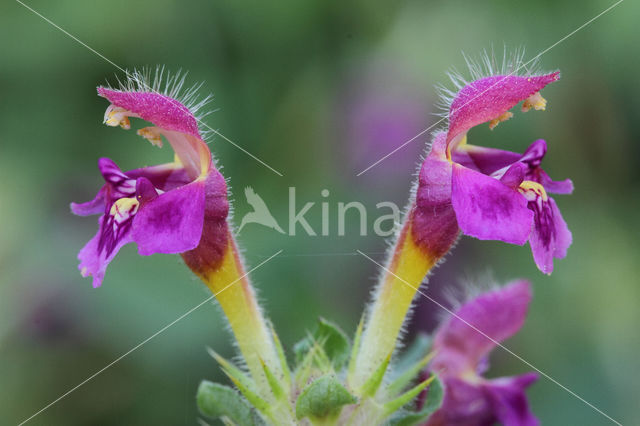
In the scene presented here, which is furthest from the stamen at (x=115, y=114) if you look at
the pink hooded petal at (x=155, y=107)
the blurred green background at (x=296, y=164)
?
the blurred green background at (x=296, y=164)

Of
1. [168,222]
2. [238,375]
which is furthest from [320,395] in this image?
Result: [168,222]

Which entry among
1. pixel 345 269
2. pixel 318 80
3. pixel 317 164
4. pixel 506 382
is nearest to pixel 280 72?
pixel 318 80

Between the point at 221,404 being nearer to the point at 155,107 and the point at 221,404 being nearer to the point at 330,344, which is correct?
the point at 330,344

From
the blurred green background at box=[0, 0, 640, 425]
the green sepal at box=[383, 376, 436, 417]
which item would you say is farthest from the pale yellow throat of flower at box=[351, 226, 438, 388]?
the blurred green background at box=[0, 0, 640, 425]

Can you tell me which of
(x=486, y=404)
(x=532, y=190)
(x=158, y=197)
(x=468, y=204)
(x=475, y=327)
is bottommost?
(x=486, y=404)

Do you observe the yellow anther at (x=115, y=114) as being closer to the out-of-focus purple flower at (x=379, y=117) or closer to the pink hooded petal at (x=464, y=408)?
the pink hooded petal at (x=464, y=408)

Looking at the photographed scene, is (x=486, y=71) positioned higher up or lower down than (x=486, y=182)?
higher up

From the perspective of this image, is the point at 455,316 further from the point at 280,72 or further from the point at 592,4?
the point at 592,4
